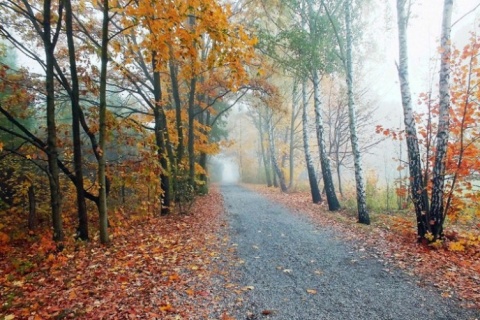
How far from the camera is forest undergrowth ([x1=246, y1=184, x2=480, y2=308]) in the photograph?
4784 mm

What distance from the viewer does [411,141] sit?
22.8ft

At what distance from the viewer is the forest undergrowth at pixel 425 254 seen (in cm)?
478

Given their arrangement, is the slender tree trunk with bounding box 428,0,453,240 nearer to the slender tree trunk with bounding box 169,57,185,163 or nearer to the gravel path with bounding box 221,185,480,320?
the gravel path with bounding box 221,185,480,320

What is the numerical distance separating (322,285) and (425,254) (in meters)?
2.83

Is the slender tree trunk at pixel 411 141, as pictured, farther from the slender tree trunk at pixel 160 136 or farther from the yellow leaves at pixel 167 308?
the slender tree trunk at pixel 160 136

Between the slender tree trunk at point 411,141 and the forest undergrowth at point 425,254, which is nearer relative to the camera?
the forest undergrowth at point 425,254

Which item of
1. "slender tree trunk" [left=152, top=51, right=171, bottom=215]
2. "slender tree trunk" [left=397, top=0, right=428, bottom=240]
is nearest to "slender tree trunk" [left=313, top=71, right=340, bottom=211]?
"slender tree trunk" [left=397, top=0, right=428, bottom=240]

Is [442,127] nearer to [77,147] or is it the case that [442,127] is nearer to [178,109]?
[77,147]

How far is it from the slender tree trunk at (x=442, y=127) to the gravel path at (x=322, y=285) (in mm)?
2013

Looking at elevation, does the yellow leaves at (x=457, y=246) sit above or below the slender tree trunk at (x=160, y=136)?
below

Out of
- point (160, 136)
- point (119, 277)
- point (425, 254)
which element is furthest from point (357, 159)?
point (119, 277)

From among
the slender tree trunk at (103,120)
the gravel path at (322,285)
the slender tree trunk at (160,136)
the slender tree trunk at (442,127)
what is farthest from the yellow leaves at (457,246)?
the slender tree trunk at (160,136)

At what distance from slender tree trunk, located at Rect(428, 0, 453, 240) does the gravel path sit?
2.01 m

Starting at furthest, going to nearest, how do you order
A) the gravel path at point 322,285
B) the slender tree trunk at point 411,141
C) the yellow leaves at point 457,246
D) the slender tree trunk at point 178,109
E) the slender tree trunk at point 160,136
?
the slender tree trunk at point 178,109
the slender tree trunk at point 160,136
the slender tree trunk at point 411,141
the yellow leaves at point 457,246
the gravel path at point 322,285
